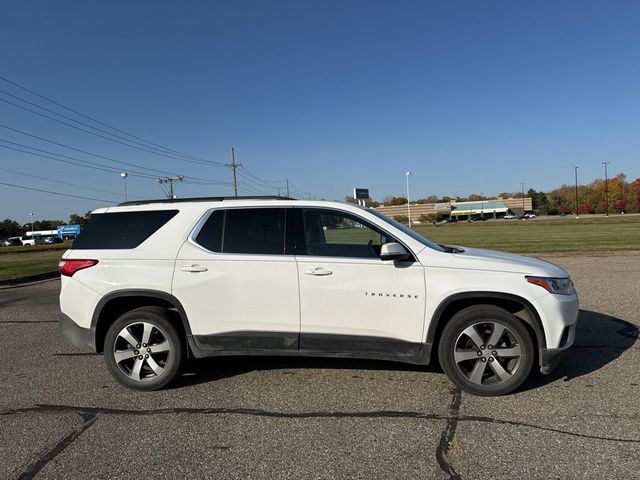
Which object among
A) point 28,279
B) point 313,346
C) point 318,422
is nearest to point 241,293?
point 313,346

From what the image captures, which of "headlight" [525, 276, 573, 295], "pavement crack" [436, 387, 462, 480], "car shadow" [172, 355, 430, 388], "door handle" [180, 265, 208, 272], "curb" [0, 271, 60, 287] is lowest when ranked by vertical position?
"pavement crack" [436, 387, 462, 480]

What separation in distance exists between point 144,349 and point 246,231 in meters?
1.50

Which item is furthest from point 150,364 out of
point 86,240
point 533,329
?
point 533,329

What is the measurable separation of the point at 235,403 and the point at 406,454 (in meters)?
1.63

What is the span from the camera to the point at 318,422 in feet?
12.2

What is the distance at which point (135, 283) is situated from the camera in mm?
4461

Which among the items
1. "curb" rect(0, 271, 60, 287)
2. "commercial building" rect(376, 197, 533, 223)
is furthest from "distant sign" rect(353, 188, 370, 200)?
"commercial building" rect(376, 197, 533, 223)

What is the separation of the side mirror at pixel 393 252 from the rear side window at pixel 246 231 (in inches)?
36.7

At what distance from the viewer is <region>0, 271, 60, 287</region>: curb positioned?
13.8m

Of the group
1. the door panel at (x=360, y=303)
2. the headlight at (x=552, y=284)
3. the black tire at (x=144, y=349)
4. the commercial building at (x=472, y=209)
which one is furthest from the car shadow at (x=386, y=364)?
the commercial building at (x=472, y=209)

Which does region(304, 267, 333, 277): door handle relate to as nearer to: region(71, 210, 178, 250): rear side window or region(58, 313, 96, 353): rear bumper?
region(71, 210, 178, 250): rear side window

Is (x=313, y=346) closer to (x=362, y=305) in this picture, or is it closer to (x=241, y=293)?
(x=362, y=305)

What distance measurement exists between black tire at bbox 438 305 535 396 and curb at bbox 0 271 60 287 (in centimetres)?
1381

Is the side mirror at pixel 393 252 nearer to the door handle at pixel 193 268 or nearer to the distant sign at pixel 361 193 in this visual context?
the door handle at pixel 193 268
